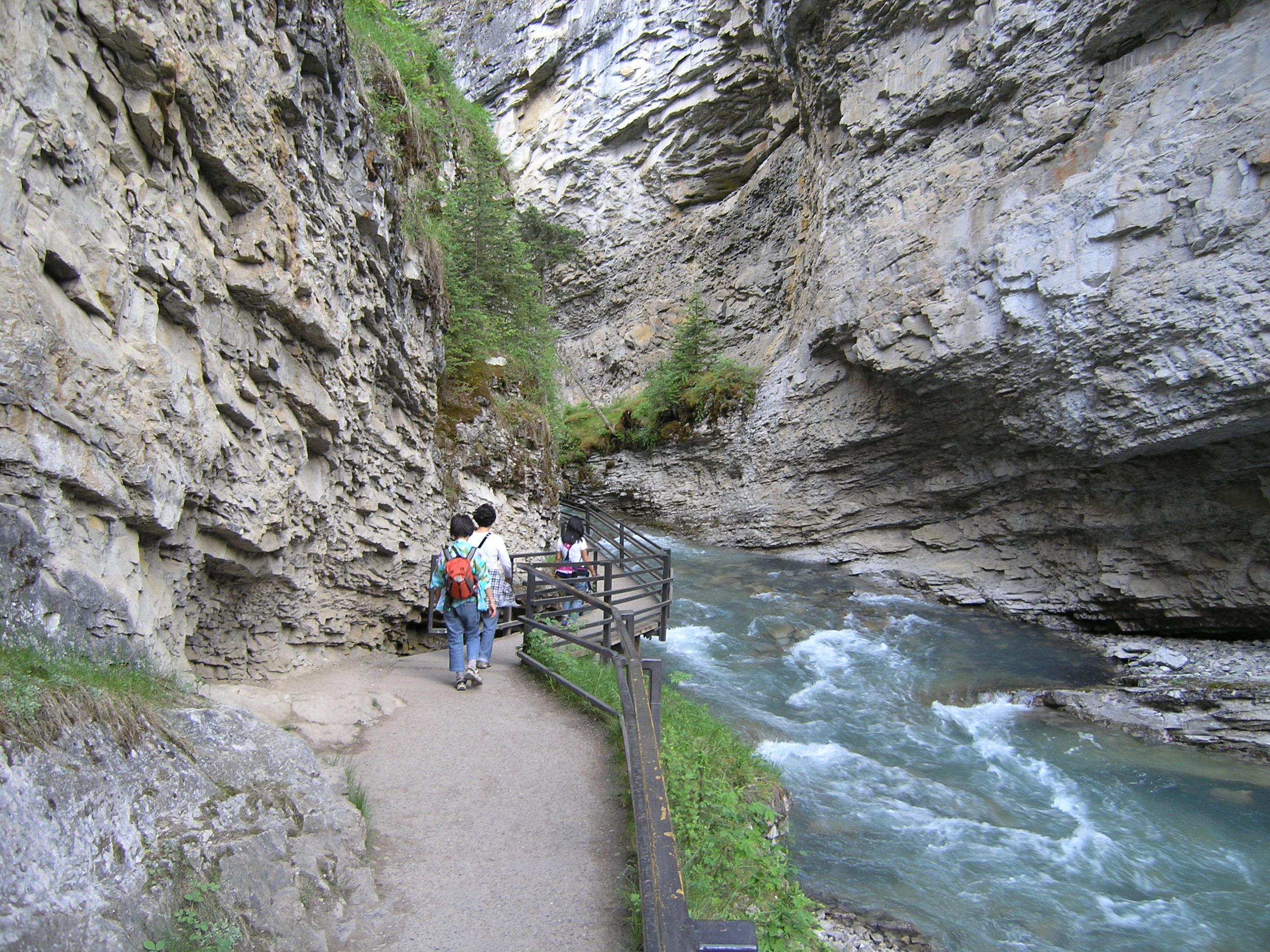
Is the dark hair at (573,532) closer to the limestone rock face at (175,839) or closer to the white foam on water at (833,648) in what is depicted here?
the white foam on water at (833,648)

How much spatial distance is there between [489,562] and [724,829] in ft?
10.7

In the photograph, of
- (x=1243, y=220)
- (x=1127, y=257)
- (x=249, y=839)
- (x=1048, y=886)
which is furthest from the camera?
(x=1127, y=257)

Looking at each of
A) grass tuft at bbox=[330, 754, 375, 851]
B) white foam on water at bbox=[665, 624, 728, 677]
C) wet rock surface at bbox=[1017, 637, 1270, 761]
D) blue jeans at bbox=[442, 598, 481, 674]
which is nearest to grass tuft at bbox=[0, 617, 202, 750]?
grass tuft at bbox=[330, 754, 375, 851]

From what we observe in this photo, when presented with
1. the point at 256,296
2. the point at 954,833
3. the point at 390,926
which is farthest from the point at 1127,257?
the point at 390,926

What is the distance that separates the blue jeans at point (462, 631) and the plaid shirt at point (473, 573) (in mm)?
40

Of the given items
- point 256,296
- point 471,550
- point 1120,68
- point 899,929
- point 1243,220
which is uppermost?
point 1120,68

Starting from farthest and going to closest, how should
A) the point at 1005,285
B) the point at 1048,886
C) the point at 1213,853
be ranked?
the point at 1005,285, the point at 1213,853, the point at 1048,886

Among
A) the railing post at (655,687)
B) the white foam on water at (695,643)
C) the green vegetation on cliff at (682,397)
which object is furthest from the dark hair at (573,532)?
the green vegetation on cliff at (682,397)

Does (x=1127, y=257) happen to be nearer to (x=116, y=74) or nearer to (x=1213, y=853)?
(x=1213, y=853)

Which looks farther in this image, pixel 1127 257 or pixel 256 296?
A: pixel 1127 257

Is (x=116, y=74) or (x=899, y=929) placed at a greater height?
(x=116, y=74)

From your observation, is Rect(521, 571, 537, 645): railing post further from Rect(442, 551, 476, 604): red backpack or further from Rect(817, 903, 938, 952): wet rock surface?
Rect(817, 903, 938, 952): wet rock surface

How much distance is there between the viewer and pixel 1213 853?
21.2 ft

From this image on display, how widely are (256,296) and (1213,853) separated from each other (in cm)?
1002
